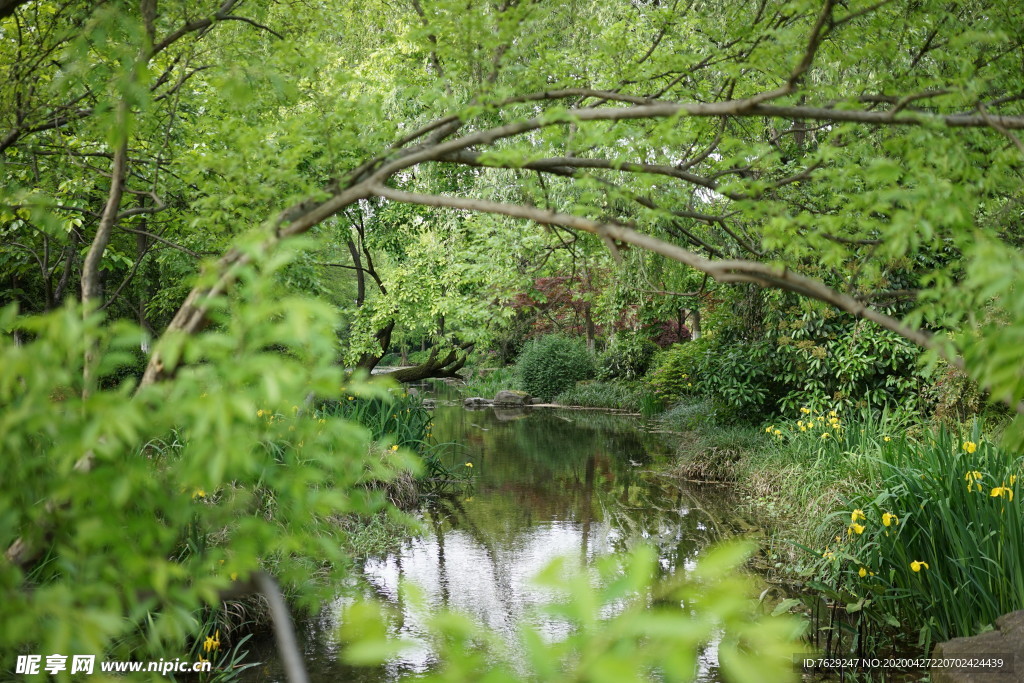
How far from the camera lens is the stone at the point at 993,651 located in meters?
3.48

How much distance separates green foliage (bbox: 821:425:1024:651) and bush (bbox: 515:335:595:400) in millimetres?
14333

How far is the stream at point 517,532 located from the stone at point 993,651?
1214 mm

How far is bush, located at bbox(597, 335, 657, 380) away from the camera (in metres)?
16.3

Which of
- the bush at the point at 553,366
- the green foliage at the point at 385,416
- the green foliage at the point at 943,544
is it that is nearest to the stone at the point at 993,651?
the green foliage at the point at 943,544

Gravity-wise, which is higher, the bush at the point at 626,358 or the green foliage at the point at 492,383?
the bush at the point at 626,358

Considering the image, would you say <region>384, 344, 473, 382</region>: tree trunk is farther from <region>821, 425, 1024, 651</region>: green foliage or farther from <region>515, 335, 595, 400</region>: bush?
<region>821, 425, 1024, 651</region>: green foliage

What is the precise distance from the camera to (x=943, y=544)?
170 inches

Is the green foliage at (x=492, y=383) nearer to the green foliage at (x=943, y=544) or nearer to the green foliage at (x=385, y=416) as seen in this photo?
the green foliage at (x=385, y=416)

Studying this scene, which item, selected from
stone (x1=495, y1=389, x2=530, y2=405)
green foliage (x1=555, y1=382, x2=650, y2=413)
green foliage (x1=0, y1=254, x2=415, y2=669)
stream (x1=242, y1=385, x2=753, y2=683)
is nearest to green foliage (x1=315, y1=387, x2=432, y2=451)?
stream (x1=242, y1=385, x2=753, y2=683)

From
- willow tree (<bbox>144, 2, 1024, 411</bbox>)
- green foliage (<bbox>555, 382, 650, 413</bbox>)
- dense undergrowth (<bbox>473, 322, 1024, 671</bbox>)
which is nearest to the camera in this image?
willow tree (<bbox>144, 2, 1024, 411</bbox>)

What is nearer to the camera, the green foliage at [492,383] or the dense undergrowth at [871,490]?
the dense undergrowth at [871,490]

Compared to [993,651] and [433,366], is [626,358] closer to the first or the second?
[433,366]

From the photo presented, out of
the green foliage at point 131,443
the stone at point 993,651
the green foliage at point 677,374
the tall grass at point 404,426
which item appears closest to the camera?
the green foliage at point 131,443

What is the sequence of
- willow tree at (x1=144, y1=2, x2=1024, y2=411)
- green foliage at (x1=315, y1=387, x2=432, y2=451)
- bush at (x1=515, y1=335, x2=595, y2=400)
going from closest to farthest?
willow tree at (x1=144, y1=2, x2=1024, y2=411)
green foliage at (x1=315, y1=387, x2=432, y2=451)
bush at (x1=515, y1=335, x2=595, y2=400)
